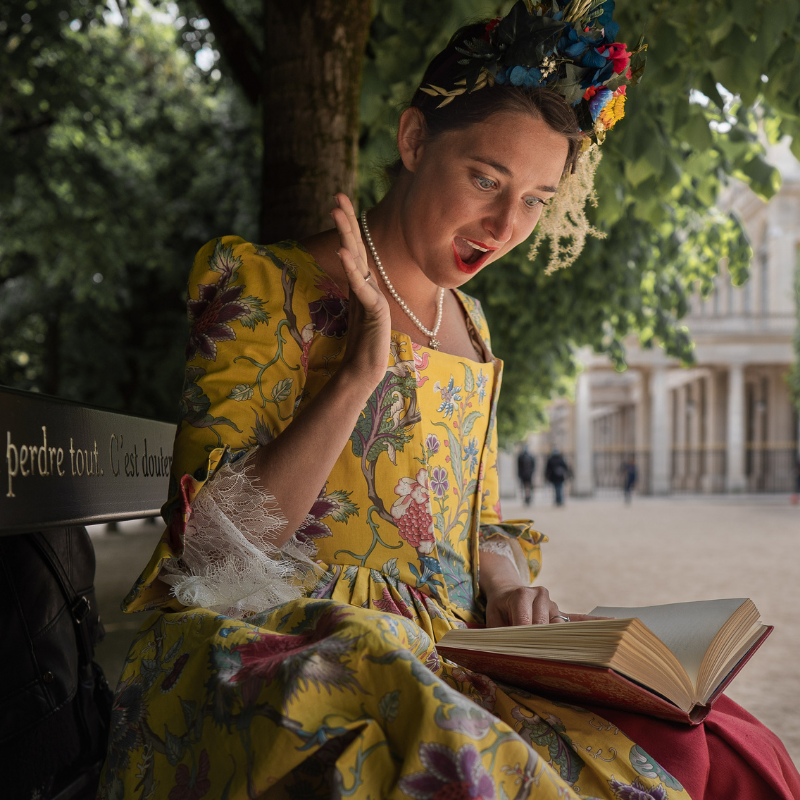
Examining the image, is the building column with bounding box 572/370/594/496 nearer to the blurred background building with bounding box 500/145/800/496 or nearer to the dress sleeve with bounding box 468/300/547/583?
the blurred background building with bounding box 500/145/800/496

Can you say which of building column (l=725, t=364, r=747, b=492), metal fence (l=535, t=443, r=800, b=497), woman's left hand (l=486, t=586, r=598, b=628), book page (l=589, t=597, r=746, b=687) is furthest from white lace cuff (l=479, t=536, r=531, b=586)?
building column (l=725, t=364, r=747, b=492)

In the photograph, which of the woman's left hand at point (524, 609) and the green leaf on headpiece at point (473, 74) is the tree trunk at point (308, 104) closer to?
the green leaf on headpiece at point (473, 74)

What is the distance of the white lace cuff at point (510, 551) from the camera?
182cm

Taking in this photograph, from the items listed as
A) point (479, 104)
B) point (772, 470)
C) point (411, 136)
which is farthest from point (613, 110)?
point (772, 470)

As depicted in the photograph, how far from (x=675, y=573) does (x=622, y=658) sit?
882 centimetres

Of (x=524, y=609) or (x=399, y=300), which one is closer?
(x=524, y=609)

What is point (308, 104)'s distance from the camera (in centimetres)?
266

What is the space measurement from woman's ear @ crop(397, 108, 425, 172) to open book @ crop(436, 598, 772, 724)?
91 cm

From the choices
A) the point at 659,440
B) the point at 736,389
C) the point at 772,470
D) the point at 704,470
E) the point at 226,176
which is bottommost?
the point at 704,470

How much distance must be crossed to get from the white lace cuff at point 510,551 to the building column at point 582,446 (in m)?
31.3

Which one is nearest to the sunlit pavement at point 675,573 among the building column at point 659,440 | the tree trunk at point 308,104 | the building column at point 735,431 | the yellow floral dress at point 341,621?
the tree trunk at point 308,104

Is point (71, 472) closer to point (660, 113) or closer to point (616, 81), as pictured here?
point (616, 81)

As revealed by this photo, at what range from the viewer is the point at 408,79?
11.9ft

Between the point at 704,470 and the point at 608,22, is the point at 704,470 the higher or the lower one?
the lower one
